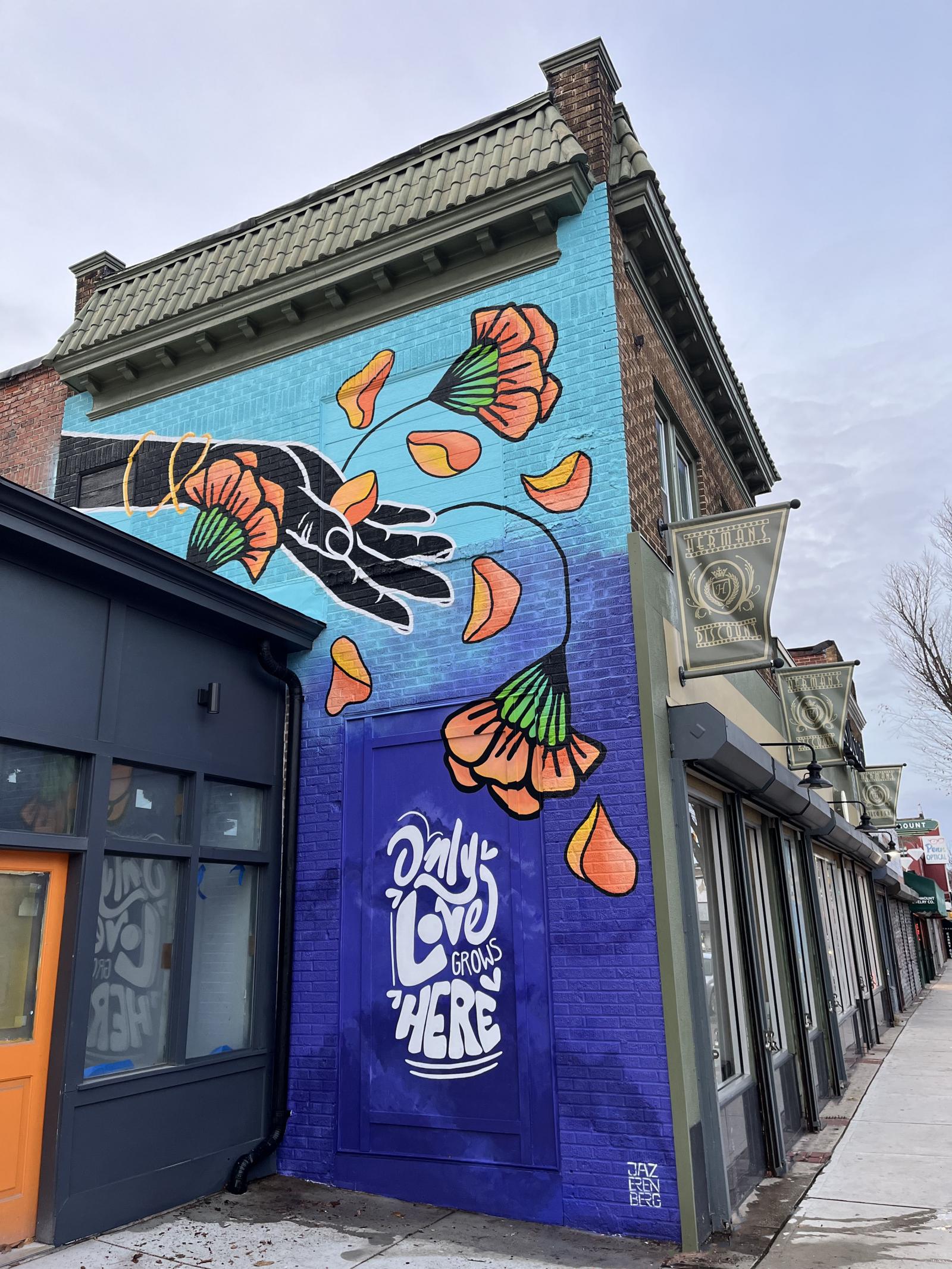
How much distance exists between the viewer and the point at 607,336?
25.7 feet

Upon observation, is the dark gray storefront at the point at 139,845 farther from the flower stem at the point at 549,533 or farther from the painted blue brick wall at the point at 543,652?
the flower stem at the point at 549,533

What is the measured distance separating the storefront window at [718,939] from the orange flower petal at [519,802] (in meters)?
1.19

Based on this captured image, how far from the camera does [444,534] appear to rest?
8.12 meters

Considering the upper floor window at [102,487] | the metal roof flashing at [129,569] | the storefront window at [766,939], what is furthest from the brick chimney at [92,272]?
the storefront window at [766,939]

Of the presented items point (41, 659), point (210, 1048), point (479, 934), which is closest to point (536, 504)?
point (479, 934)

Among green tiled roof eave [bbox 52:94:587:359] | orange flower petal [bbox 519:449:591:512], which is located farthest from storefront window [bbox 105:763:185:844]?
green tiled roof eave [bbox 52:94:587:359]

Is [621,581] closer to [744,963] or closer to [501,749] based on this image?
[501,749]

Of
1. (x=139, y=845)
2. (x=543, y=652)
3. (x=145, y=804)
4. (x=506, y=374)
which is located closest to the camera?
(x=139, y=845)

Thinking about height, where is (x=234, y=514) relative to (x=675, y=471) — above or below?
below

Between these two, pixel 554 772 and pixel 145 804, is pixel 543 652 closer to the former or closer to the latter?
pixel 554 772

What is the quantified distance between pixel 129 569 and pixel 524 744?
3176 mm

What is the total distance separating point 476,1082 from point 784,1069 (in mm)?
4036

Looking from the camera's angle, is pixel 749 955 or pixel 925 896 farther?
pixel 925 896

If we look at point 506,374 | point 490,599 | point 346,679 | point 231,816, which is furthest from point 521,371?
point 231,816
